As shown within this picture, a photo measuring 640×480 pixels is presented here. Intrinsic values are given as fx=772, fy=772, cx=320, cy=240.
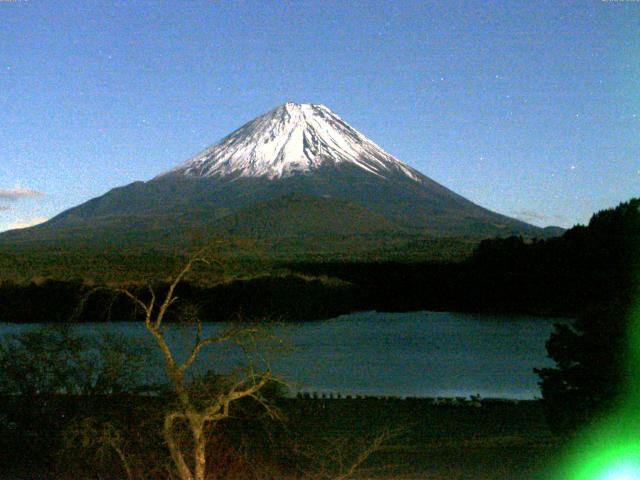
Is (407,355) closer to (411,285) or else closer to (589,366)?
(589,366)

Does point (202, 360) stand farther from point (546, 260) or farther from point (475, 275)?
point (475, 275)

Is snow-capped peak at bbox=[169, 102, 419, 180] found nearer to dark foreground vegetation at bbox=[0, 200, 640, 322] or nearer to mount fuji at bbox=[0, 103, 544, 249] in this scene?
mount fuji at bbox=[0, 103, 544, 249]

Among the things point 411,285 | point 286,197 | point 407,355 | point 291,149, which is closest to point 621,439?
point 407,355

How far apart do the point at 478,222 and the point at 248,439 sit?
222ft

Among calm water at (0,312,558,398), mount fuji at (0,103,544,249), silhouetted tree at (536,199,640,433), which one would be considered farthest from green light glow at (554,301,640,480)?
mount fuji at (0,103,544,249)

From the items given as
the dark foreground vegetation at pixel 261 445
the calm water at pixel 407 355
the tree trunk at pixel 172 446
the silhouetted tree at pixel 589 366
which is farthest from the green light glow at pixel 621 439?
the calm water at pixel 407 355

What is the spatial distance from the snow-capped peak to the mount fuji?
12cm

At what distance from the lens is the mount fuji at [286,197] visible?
2607 inches

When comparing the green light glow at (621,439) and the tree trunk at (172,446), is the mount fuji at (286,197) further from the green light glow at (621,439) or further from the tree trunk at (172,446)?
the tree trunk at (172,446)

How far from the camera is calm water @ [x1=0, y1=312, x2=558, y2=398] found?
14398mm

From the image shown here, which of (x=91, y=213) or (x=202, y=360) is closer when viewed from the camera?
(x=202, y=360)

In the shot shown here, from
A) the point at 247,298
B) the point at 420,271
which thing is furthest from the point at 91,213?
the point at 247,298

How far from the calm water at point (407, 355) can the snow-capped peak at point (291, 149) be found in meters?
60.5

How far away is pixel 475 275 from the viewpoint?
1344 inches
